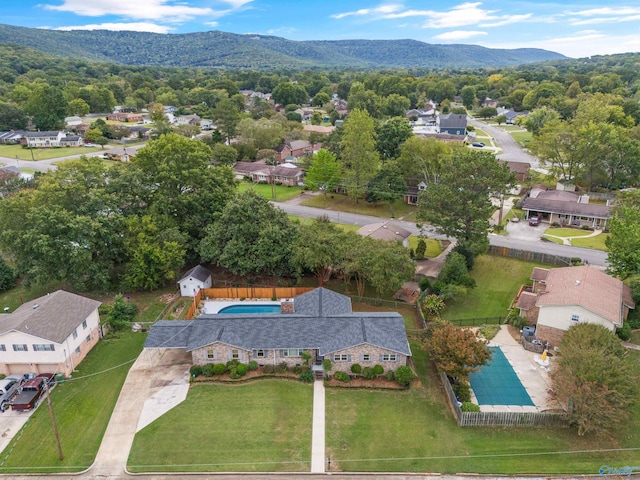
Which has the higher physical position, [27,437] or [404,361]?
[404,361]

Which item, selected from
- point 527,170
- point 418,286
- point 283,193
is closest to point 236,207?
point 418,286

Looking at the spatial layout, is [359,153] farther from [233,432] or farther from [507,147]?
[507,147]

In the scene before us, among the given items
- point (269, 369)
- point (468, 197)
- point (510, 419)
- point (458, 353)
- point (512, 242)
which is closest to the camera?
point (510, 419)

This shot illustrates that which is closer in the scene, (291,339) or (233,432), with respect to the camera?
(233,432)

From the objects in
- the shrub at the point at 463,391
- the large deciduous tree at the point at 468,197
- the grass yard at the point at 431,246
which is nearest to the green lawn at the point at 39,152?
the grass yard at the point at 431,246

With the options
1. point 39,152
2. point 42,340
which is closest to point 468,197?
point 42,340

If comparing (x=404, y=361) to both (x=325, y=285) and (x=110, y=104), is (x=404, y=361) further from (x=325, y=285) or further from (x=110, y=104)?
(x=110, y=104)

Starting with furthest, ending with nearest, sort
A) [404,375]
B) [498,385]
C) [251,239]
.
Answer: [251,239] → [498,385] → [404,375]

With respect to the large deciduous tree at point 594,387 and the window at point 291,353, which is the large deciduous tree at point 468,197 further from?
the window at point 291,353
